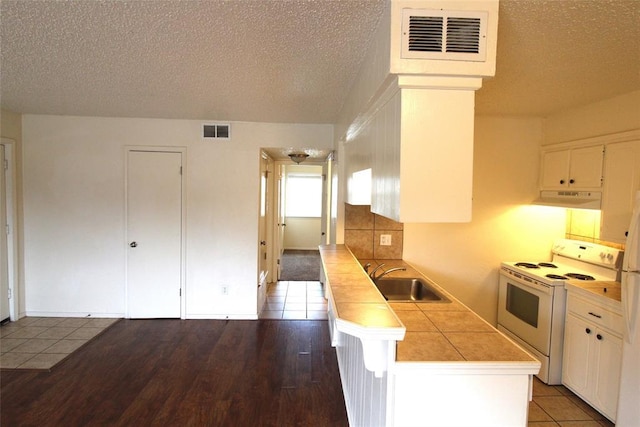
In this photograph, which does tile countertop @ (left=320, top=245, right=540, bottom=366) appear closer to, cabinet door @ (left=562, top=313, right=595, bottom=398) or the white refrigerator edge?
the white refrigerator edge

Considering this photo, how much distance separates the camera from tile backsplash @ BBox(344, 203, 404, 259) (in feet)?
10.6

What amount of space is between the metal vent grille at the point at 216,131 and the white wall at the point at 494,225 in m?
2.30

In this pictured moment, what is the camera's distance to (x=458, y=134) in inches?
57.7

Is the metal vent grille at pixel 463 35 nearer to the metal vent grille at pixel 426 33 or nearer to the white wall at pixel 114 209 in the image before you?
the metal vent grille at pixel 426 33

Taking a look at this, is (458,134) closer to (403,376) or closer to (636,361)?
(403,376)

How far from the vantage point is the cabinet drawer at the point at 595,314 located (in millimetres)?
2238

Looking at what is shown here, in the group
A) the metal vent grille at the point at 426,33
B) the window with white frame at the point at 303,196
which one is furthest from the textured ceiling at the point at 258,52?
the window with white frame at the point at 303,196

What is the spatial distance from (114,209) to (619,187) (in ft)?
15.9

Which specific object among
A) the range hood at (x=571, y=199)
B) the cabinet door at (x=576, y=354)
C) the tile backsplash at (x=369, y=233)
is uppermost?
the range hood at (x=571, y=199)

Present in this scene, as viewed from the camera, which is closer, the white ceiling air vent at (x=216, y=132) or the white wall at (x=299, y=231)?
the white ceiling air vent at (x=216, y=132)

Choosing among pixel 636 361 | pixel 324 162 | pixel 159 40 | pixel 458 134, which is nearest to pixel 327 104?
pixel 159 40

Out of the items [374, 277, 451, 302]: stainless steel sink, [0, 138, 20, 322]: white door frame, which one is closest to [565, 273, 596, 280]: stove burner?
[374, 277, 451, 302]: stainless steel sink

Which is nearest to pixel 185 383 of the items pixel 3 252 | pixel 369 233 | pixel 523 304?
pixel 369 233

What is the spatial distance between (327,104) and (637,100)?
93.5 inches
